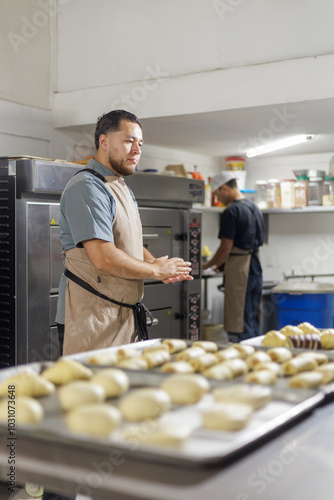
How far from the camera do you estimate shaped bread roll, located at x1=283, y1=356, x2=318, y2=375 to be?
1.29 metres

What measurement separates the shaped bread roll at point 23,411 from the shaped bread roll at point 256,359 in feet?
1.73

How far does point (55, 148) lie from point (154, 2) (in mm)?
1121

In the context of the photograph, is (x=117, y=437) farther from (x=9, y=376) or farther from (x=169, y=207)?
(x=169, y=207)

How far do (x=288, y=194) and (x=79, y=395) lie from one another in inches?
175

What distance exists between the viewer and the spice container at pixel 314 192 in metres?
5.21

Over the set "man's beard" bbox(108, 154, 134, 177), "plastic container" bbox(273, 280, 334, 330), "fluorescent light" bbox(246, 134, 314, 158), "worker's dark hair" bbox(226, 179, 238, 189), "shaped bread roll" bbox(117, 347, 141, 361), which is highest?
"fluorescent light" bbox(246, 134, 314, 158)

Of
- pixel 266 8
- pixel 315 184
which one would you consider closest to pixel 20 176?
pixel 266 8

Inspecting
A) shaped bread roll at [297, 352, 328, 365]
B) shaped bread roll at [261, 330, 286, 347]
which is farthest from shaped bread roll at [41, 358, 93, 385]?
shaped bread roll at [261, 330, 286, 347]

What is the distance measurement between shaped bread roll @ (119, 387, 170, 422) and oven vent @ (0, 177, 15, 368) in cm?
206

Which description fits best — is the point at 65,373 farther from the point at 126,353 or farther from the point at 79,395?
the point at 126,353

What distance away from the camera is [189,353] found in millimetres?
1450

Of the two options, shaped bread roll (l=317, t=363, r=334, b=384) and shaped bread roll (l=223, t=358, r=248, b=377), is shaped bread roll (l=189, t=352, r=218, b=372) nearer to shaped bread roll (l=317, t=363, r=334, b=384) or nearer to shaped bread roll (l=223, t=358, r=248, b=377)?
shaped bread roll (l=223, t=358, r=248, b=377)

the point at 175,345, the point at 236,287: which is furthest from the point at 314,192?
the point at 175,345

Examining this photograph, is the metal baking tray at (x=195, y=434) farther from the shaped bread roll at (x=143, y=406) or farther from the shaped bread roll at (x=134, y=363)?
the shaped bread roll at (x=134, y=363)
